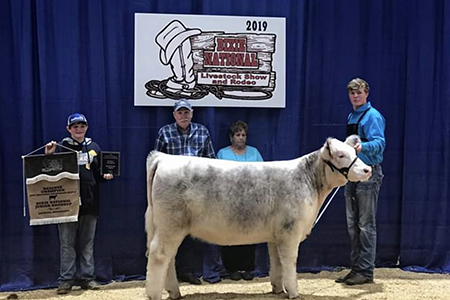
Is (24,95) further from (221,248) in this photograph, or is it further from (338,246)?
(338,246)

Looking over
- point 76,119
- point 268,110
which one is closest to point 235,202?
point 268,110

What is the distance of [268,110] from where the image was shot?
6.41 meters

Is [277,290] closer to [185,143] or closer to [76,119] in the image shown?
[185,143]

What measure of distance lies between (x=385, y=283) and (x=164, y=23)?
150 inches

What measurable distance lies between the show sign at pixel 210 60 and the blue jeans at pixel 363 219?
135 centimetres

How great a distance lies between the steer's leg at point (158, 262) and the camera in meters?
4.77

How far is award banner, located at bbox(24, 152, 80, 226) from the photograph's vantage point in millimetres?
5438

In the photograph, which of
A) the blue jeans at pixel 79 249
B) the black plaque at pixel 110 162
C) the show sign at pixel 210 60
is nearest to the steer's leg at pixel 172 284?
the blue jeans at pixel 79 249

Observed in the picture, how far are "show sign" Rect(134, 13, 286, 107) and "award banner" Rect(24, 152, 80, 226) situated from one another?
1144 mm

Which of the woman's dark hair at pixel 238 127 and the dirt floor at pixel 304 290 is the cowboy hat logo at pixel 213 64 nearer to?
the woman's dark hair at pixel 238 127

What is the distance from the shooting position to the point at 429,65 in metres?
6.55

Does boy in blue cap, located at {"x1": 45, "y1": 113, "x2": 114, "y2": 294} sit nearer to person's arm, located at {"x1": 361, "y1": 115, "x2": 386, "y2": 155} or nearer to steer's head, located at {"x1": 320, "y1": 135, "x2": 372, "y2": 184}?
steer's head, located at {"x1": 320, "y1": 135, "x2": 372, "y2": 184}

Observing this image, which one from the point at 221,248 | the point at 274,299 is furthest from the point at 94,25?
the point at 274,299

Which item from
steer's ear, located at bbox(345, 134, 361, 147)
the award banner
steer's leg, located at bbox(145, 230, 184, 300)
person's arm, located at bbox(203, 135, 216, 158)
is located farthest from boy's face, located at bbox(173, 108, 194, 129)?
steer's ear, located at bbox(345, 134, 361, 147)
